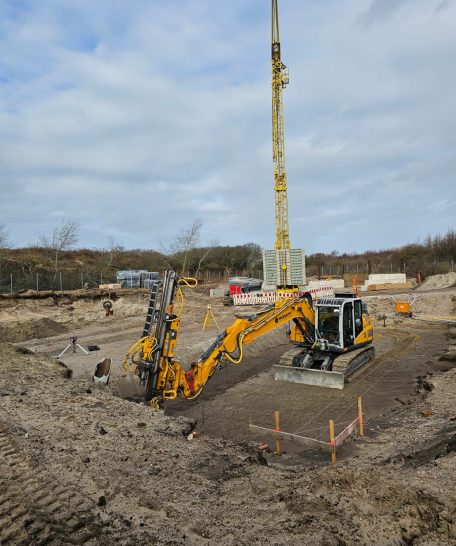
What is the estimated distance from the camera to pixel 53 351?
1527 cm

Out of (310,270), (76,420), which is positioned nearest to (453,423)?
(76,420)

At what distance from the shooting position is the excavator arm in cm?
783

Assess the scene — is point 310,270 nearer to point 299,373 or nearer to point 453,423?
point 299,373

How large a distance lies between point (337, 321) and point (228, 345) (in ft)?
13.9

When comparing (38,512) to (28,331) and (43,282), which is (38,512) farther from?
(43,282)

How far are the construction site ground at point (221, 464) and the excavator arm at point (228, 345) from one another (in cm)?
61

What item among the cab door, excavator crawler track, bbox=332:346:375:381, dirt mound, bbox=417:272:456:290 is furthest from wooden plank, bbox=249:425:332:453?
dirt mound, bbox=417:272:456:290

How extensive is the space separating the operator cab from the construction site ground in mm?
1210

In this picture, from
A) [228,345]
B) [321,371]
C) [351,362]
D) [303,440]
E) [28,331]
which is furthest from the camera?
[28,331]

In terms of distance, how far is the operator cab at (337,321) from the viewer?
37.8 ft

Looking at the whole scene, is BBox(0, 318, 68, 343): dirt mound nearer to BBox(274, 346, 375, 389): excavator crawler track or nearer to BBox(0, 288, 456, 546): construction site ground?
BBox(0, 288, 456, 546): construction site ground

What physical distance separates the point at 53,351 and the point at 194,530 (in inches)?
502

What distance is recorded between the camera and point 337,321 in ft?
38.7

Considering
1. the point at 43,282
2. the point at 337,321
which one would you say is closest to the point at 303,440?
the point at 337,321
